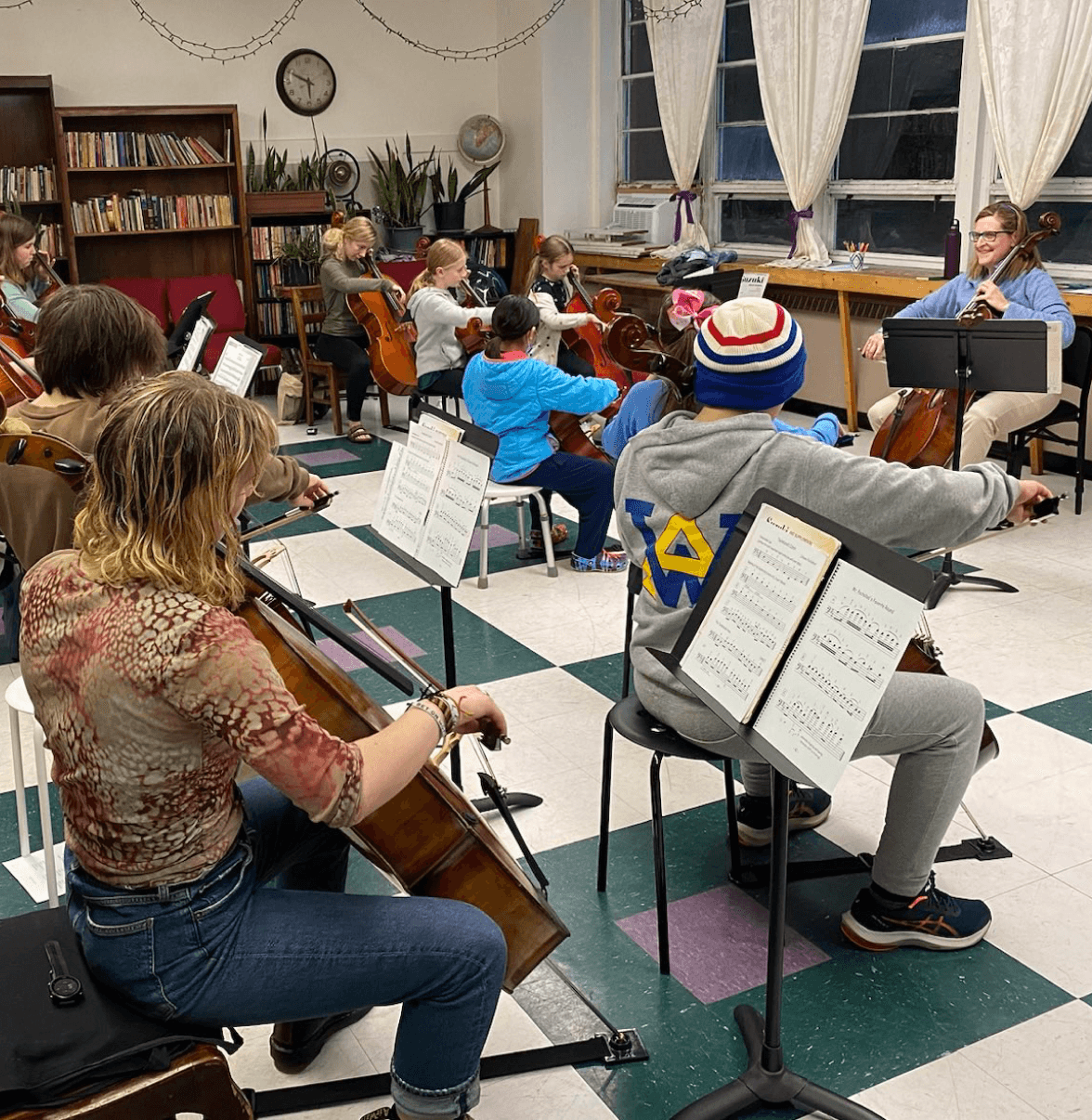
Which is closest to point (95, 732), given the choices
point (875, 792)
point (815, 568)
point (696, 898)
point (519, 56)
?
point (815, 568)

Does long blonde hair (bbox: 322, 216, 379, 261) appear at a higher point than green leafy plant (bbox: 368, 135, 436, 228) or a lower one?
lower

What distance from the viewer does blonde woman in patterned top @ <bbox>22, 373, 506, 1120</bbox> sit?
143 cm

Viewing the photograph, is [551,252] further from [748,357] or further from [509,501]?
[748,357]

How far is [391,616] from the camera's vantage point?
4.13 metres

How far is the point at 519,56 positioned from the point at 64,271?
132 inches

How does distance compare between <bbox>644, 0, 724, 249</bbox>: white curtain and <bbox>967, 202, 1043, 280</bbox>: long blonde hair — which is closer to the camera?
<bbox>967, 202, 1043, 280</bbox>: long blonde hair

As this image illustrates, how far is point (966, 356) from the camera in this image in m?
3.82

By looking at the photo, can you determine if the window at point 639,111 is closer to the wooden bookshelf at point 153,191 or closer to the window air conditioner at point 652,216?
the window air conditioner at point 652,216

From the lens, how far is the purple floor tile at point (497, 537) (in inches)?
192

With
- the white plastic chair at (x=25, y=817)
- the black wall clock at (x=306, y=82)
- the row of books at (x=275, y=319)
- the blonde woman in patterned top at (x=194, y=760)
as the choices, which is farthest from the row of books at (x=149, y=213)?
the blonde woman in patterned top at (x=194, y=760)

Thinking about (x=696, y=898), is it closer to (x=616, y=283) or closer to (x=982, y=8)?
(x=982, y=8)

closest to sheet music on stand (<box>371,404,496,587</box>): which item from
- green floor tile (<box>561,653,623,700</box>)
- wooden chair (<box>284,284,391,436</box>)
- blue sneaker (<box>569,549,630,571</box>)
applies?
green floor tile (<box>561,653,623,700</box>)

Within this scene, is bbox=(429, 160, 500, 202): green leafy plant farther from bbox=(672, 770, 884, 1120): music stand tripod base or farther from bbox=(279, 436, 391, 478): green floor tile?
bbox=(672, 770, 884, 1120): music stand tripod base

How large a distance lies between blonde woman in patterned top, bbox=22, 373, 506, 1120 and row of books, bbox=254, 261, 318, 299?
266 inches
